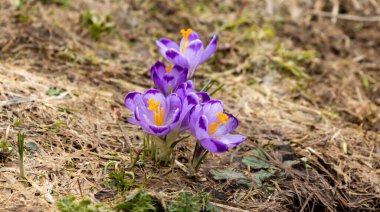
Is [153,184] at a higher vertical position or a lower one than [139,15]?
lower

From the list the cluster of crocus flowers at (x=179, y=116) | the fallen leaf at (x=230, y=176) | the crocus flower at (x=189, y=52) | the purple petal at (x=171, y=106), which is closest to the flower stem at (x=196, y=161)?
the cluster of crocus flowers at (x=179, y=116)

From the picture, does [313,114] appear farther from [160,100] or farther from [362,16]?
[362,16]

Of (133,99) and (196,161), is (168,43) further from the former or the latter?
(196,161)

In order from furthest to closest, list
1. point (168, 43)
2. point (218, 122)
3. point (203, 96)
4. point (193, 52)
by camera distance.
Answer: point (168, 43), point (193, 52), point (203, 96), point (218, 122)

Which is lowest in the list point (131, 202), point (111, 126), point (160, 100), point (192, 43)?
point (131, 202)

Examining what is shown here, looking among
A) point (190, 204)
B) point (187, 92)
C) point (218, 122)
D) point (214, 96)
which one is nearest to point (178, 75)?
point (187, 92)

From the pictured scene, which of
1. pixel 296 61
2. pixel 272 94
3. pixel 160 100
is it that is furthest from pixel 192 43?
pixel 296 61

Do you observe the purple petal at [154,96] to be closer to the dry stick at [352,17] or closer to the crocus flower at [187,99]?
the crocus flower at [187,99]
